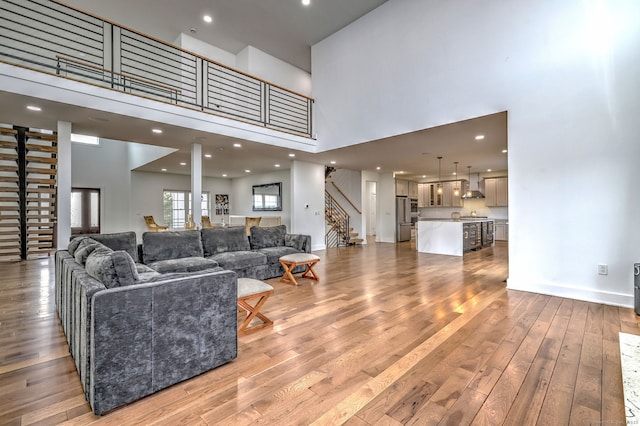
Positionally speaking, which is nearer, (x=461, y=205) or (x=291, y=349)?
(x=291, y=349)

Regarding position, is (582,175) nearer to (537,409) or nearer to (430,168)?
(537,409)

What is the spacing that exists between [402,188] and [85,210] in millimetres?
11115

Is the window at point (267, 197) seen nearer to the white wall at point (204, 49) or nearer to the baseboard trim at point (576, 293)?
the white wall at point (204, 49)

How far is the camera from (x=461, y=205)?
1159 cm

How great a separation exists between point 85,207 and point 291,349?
10762mm

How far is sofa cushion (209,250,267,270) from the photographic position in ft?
14.3

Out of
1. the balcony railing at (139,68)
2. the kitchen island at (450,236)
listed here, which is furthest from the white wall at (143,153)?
the kitchen island at (450,236)

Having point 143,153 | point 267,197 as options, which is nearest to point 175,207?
point 143,153

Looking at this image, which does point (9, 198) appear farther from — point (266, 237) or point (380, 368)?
point (380, 368)

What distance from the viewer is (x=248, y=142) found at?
6078 mm

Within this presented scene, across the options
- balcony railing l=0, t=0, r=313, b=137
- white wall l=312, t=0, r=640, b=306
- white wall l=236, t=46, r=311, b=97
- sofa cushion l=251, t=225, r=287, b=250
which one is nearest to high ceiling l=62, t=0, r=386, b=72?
white wall l=236, t=46, r=311, b=97

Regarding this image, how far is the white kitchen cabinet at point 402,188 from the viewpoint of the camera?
10.9 m

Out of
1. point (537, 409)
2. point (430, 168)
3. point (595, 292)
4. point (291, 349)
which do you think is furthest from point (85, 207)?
point (595, 292)

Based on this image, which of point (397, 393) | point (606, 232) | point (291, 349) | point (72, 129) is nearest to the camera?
point (397, 393)
